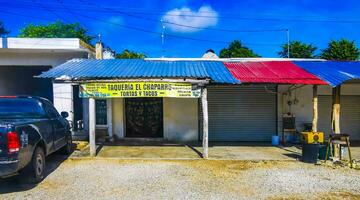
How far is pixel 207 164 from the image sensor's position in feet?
30.8

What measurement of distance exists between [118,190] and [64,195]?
3.60ft

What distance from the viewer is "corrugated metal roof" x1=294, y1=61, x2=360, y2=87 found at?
10.8 m

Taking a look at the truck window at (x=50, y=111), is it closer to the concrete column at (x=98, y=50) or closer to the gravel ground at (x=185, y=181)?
the gravel ground at (x=185, y=181)

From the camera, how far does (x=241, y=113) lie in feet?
46.1

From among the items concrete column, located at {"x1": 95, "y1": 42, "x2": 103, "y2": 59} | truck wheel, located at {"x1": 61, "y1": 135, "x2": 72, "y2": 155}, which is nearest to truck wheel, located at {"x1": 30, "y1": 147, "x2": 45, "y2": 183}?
truck wheel, located at {"x1": 61, "y1": 135, "x2": 72, "y2": 155}

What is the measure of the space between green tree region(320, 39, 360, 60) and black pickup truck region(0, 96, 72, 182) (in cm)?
2947

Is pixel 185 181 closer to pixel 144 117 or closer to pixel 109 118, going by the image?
pixel 144 117

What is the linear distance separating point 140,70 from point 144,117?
3189 millimetres

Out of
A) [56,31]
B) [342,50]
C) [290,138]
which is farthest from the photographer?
[56,31]

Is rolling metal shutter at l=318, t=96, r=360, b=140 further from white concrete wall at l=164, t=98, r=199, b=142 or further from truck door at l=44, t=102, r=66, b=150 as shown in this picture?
truck door at l=44, t=102, r=66, b=150

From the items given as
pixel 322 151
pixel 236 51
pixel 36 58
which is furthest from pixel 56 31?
pixel 322 151

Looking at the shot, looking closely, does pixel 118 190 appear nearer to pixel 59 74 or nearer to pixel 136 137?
pixel 59 74

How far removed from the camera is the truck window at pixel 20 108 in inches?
326

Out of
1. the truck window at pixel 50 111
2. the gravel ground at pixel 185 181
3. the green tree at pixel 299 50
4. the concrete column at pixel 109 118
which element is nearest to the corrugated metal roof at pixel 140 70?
the truck window at pixel 50 111
